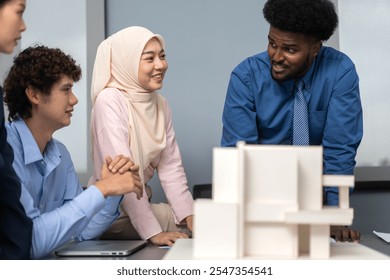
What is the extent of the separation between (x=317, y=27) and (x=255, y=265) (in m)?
0.73

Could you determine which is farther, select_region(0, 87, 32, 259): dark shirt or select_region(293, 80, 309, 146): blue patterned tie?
select_region(293, 80, 309, 146): blue patterned tie

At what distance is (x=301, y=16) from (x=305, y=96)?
21 centimetres

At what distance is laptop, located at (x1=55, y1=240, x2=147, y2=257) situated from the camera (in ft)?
3.07

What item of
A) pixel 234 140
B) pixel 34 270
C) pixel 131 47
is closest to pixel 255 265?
pixel 34 270

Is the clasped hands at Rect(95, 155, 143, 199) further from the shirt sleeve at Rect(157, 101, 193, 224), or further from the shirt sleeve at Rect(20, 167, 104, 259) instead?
the shirt sleeve at Rect(157, 101, 193, 224)

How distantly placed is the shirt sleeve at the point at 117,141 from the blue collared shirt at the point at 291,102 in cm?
23

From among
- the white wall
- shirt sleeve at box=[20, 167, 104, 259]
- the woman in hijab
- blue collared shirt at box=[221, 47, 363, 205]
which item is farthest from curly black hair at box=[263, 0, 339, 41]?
the white wall

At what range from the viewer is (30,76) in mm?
1227

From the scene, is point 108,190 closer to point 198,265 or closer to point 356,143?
point 198,265

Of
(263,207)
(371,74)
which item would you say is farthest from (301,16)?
(371,74)

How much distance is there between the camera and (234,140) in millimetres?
1375

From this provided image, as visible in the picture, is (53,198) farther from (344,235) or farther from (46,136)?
(344,235)

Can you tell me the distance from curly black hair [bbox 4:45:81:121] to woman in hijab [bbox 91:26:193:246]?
18cm

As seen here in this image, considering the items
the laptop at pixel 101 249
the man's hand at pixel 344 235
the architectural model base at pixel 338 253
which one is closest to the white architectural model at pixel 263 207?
the architectural model base at pixel 338 253
